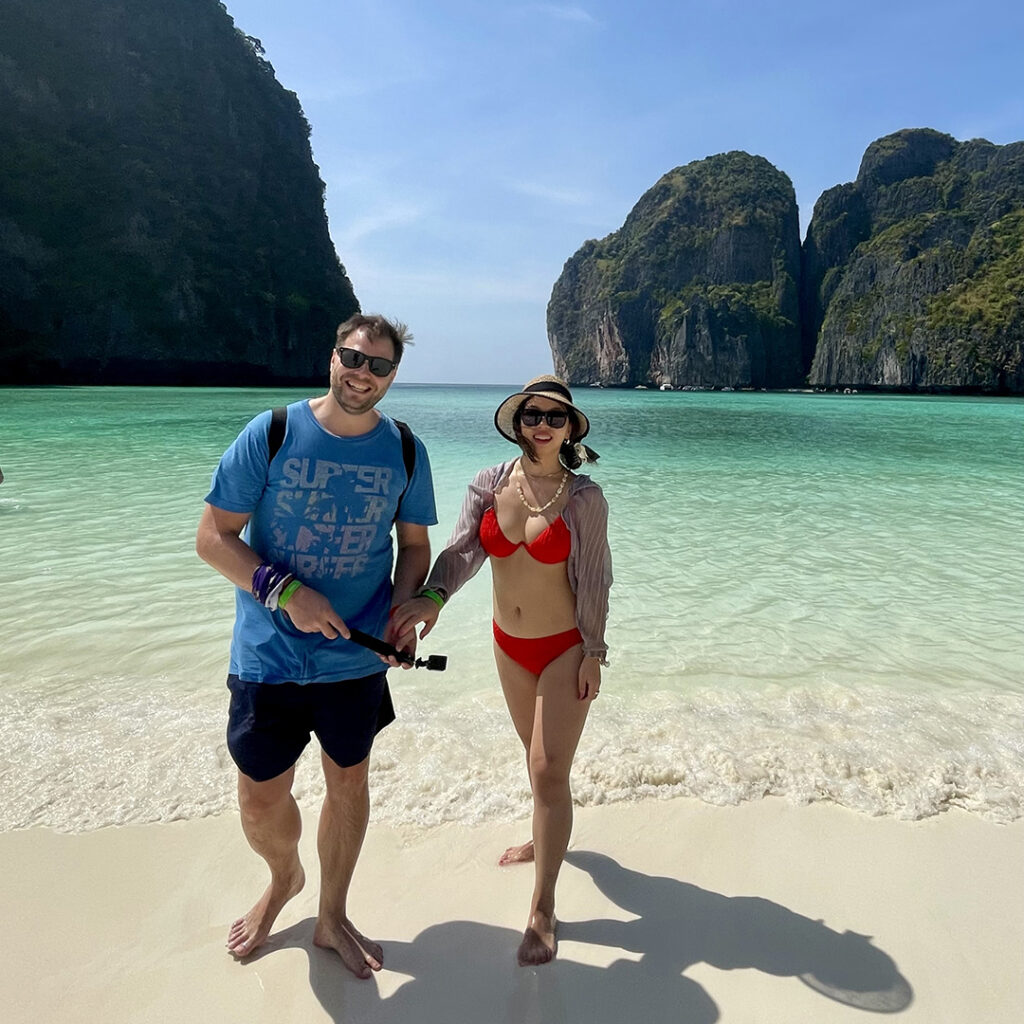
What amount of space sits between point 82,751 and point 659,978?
2.75 m

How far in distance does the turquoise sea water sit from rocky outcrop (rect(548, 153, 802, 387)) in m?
123

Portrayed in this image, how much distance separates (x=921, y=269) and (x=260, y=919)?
123 meters

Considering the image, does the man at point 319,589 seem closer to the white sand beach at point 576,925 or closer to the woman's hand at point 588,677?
the white sand beach at point 576,925

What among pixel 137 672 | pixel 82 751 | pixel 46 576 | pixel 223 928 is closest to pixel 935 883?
pixel 223 928

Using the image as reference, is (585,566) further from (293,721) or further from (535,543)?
(293,721)

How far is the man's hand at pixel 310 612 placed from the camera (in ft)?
5.84

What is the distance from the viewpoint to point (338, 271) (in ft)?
254

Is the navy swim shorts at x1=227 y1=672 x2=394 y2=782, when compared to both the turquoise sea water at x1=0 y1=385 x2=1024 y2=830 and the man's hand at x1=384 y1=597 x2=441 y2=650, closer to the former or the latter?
the man's hand at x1=384 y1=597 x2=441 y2=650

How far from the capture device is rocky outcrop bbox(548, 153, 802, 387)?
126688 millimetres

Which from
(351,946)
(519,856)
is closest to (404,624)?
(351,946)

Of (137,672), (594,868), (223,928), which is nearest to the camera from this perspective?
(223,928)

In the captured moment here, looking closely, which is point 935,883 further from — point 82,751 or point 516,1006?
point 82,751

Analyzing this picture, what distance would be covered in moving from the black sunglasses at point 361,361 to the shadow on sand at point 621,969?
1.71m

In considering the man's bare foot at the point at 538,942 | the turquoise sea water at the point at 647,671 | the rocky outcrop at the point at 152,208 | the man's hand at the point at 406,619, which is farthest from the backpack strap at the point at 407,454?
the rocky outcrop at the point at 152,208
